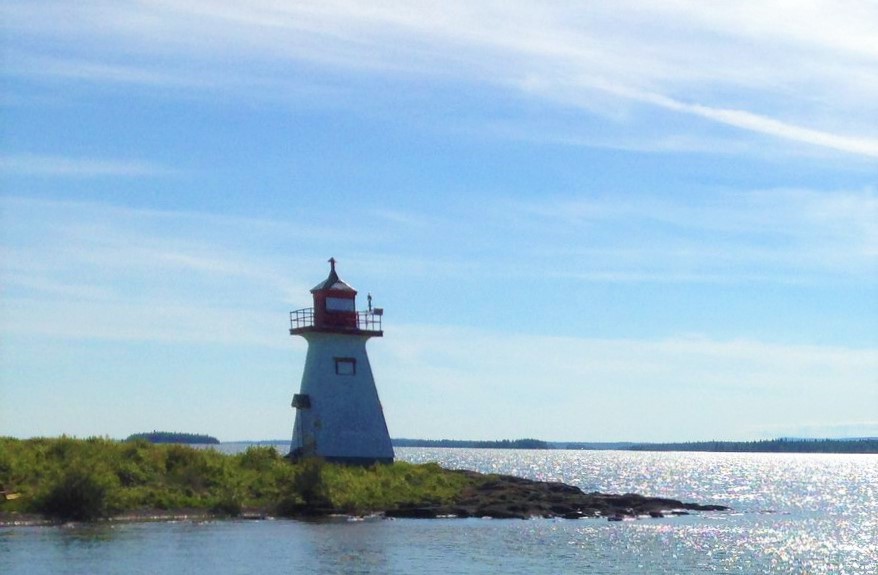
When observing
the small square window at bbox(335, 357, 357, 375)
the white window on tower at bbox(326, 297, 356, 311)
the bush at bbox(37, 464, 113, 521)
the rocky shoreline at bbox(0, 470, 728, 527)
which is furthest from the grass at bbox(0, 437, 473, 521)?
the white window on tower at bbox(326, 297, 356, 311)

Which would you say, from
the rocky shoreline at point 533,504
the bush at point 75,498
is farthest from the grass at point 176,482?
the rocky shoreline at point 533,504

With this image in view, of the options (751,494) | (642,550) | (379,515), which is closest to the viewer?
(642,550)

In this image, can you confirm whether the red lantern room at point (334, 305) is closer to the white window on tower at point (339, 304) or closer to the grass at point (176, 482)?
the white window on tower at point (339, 304)

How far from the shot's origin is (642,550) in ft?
152

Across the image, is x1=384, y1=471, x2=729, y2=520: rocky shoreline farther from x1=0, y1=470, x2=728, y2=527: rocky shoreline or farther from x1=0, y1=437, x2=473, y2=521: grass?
x1=0, y1=437, x2=473, y2=521: grass

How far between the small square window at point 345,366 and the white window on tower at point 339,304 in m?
2.24

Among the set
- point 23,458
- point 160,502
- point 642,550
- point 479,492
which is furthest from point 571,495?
point 23,458

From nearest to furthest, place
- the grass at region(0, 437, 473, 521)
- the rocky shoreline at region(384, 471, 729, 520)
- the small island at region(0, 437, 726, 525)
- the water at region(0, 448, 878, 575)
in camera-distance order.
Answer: the water at region(0, 448, 878, 575)
the grass at region(0, 437, 473, 521)
the small island at region(0, 437, 726, 525)
the rocky shoreline at region(384, 471, 729, 520)

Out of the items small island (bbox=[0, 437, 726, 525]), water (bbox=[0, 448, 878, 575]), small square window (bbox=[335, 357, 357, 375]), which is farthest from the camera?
small square window (bbox=[335, 357, 357, 375])

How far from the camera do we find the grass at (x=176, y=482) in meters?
44.5

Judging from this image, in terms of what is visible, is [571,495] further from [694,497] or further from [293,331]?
[694,497]

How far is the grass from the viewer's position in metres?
44.5

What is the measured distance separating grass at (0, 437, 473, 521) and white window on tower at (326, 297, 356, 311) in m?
6.86

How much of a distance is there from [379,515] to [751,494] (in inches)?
2298
